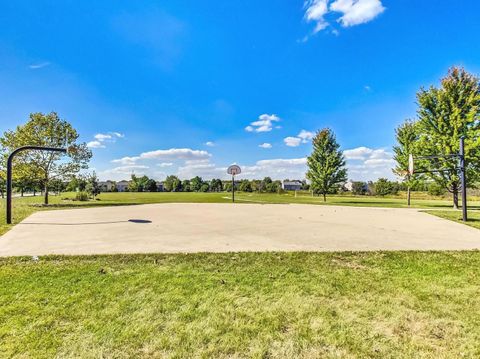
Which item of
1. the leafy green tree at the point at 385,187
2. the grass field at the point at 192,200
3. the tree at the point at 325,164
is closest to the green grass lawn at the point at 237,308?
the grass field at the point at 192,200

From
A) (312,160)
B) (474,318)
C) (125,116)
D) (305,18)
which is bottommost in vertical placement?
(474,318)

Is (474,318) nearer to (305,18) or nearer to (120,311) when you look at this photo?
(120,311)

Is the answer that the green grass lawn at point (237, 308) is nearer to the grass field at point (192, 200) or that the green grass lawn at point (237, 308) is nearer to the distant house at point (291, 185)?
the grass field at point (192, 200)

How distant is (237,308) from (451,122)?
19.4 m

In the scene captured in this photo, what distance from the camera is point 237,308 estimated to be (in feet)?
8.89

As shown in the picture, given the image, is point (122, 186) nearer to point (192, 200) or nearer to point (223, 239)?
point (192, 200)

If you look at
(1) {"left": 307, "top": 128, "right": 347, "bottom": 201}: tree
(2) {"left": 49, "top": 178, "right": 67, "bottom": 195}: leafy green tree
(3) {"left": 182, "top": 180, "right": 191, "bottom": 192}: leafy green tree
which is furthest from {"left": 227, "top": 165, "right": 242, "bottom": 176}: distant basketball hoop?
(3) {"left": 182, "top": 180, "right": 191, "bottom": 192}: leafy green tree

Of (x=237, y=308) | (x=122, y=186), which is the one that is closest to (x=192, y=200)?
(x=237, y=308)

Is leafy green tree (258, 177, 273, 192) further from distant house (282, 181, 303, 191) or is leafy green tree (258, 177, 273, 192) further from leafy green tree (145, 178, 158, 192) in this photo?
distant house (282, 181, 303, 191)

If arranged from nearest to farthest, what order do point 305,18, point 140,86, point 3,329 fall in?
point 3,329 < point 305,18 < point 140,86

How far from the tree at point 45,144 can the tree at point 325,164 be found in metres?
21.3

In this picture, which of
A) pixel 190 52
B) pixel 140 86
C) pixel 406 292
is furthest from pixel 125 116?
pixel 406 292

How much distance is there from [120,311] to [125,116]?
23506mm

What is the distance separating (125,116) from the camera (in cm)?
2295
